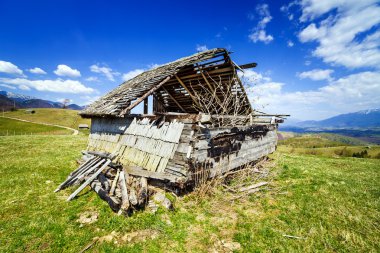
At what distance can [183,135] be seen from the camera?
6605 millimetres

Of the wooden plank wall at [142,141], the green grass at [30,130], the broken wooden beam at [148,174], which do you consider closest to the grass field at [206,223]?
the broken wooden beam at [148,174]

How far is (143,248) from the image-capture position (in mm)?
4293

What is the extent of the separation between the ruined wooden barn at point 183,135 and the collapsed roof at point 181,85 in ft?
0.13

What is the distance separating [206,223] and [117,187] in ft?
10.7

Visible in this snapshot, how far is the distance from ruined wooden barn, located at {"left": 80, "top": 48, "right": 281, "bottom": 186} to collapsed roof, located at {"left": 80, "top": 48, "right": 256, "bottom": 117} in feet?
0.13

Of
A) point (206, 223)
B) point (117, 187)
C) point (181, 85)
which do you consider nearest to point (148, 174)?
point (117, 187)

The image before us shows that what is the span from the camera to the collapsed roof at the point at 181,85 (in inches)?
320

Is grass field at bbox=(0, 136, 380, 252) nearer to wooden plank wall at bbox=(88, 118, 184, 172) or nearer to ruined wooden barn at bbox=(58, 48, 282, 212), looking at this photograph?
ruined wooden barn at bbox=(58, 48, 282, 212)

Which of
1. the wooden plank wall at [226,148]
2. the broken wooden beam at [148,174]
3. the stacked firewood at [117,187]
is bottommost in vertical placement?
the stacked firewood at [117,187]

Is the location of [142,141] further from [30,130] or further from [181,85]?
[30,130]

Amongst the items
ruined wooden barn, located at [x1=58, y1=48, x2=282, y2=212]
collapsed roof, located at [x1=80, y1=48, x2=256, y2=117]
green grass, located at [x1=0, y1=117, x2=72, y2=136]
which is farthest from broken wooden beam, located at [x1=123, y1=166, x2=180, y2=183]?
green grass, located at [x1=0, y1=117, x2=72, y2=136]

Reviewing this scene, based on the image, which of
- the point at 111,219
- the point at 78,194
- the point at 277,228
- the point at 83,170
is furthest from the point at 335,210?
the point at 83,170

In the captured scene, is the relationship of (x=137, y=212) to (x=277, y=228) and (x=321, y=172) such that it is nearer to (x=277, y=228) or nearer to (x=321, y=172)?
(x=277, y=228)

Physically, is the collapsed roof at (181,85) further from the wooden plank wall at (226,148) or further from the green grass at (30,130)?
the green grass at (30,130)
